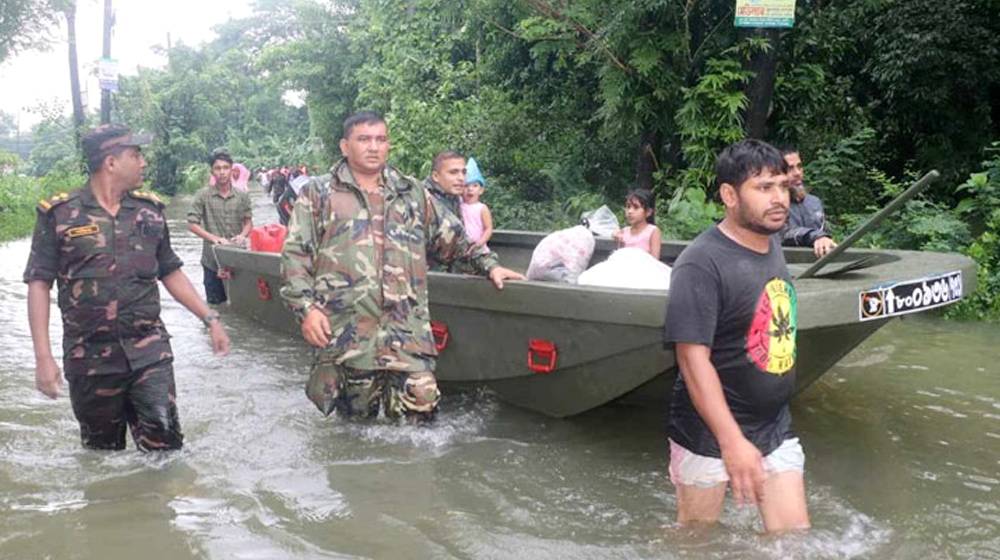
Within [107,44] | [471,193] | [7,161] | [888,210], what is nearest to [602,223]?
[471,193]

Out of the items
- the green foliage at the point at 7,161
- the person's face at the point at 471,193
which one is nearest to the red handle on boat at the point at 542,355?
the person's face at the point at 471,193

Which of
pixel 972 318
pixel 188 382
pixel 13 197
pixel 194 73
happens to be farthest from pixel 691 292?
pixel 194 73

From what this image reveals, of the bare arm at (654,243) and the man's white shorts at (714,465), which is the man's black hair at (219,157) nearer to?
the bare arm at (654,243)

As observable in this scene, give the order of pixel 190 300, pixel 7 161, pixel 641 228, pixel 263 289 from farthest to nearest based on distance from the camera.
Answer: pixel 7 161 → pixel 263 289 → pixel 641 228 → pixel 190 300

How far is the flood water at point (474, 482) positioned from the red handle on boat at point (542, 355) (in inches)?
17.6

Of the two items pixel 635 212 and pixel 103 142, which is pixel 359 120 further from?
pixel 635 212

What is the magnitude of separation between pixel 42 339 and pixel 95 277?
319 mm

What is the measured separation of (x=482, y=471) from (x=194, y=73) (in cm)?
3970

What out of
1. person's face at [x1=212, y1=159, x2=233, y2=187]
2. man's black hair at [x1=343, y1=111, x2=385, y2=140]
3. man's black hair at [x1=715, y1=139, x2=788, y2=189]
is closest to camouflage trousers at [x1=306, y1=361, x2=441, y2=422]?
man's black hair at [x1=343, y1=111, x2=385, y2=140]

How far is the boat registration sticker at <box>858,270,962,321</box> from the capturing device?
3865 millimetres

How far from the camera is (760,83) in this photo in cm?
1009

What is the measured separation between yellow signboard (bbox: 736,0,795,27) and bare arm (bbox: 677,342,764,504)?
6085mm

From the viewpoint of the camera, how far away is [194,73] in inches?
1609

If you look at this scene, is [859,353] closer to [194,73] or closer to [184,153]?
[184,153]
